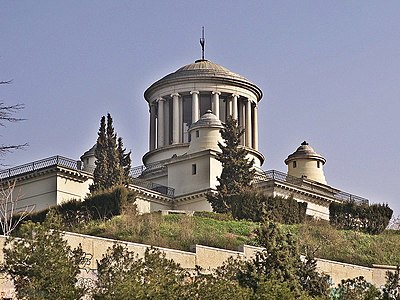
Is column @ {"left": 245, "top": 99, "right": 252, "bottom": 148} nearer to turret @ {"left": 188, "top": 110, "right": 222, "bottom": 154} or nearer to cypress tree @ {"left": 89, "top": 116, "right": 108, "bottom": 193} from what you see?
turret @ {"left": 188, "top": 110, "right": 222, "bottom": 154}

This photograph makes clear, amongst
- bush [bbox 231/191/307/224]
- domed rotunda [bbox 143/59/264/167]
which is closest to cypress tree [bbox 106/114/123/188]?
bush [bbox 231/191/307/224]

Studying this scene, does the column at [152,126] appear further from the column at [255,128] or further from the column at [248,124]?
the column at [255,128]

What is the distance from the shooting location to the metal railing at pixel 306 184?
220 feet

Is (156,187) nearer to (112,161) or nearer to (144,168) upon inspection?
(144,168)

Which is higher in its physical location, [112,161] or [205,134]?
[205,134]

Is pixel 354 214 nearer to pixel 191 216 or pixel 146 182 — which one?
pixel 191 216

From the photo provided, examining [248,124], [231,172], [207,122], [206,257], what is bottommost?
[206,257]

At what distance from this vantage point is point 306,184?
226 ft

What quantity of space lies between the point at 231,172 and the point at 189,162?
25.6 ft

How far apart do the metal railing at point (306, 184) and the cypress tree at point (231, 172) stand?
386cm

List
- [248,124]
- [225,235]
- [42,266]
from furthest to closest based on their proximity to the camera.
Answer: [248,124] → [225,235] → [42,266]

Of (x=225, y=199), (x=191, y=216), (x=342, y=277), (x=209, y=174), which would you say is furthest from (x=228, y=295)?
(x=209, y=174)

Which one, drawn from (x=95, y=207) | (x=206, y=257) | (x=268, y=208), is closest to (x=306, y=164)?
(x=268, y=208)

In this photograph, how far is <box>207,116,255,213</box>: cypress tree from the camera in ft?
192
